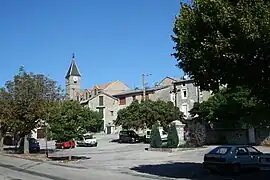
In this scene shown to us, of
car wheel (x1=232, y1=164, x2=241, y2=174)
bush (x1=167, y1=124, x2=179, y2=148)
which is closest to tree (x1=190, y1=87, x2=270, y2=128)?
bush (x1=167, y1=124, x2=179, y2=148)

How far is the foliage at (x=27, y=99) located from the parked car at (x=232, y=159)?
1903cm

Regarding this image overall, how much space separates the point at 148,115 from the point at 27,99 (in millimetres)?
20899

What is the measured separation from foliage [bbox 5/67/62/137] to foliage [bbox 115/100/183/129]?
19.1 meters

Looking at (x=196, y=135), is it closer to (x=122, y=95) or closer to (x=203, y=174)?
(x=203, y=174)

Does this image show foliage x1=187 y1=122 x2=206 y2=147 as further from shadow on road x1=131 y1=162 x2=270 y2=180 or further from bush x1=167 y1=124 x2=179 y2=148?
shadow on road x1=131 y1=162 x2=270 y2=180

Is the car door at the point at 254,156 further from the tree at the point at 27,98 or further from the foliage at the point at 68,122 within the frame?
the tree at the point at 27,98

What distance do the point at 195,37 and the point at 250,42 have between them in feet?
9.56

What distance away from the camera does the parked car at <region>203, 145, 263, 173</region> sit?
20812 millimetres

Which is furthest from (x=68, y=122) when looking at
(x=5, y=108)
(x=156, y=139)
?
(x=156, y=139)

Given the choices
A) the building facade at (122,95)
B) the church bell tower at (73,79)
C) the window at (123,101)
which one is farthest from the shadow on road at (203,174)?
the church bell tower at (73,79)

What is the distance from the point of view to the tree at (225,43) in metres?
13.9

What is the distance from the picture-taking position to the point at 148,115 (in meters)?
54.6

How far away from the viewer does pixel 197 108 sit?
53531 mm

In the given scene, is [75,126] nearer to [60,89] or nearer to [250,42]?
[60,89]
